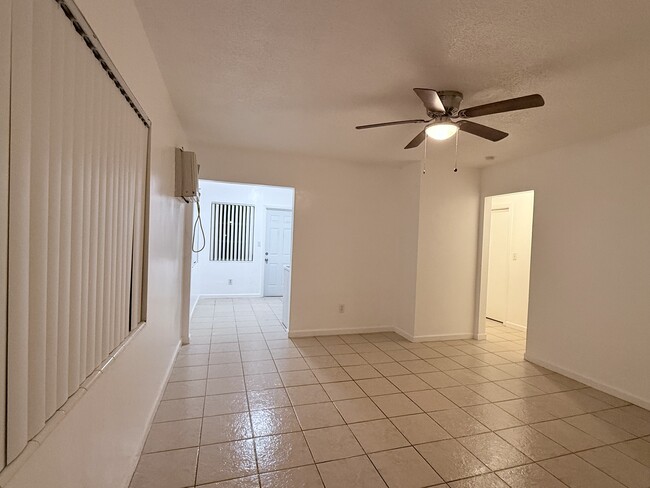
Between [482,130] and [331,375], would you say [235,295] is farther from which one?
[482,130]

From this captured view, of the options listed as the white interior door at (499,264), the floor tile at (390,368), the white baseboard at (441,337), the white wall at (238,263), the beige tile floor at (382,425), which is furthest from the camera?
the white wall at (238,263)

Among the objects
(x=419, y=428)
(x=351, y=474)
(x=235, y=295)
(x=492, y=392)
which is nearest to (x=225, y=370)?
(x=351, y=474)

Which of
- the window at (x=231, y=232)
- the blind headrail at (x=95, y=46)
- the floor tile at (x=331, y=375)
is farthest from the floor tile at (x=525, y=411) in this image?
the window at (x=231, y=232)

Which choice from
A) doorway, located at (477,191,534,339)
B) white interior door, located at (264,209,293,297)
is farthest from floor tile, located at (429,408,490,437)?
white interior door, located at (264,209,293,297)

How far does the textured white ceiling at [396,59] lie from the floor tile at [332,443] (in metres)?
2.32

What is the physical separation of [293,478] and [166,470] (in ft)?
2.27

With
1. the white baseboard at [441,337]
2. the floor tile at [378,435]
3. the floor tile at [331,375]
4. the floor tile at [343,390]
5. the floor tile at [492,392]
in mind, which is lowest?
the floor tile at [331,375]

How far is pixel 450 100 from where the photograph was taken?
225 centimetres

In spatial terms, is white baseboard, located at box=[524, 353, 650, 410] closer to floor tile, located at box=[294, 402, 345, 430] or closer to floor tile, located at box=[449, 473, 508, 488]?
floor tile, located at box=[449, 473, 508, 488]

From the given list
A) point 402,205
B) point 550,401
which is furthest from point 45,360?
point 402,205

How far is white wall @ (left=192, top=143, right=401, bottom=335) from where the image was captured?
4.08m

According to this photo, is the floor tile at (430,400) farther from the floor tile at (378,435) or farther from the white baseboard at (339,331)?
the white baseboard at (339,331)

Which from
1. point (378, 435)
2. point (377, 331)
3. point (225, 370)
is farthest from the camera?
point (377, 331)

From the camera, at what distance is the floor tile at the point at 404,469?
1.74m
